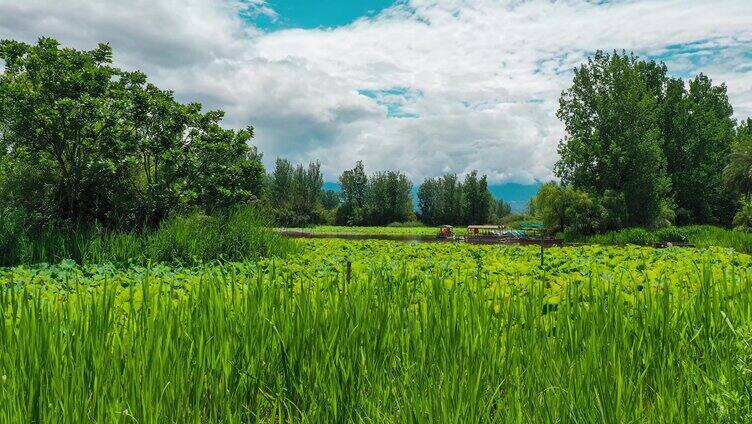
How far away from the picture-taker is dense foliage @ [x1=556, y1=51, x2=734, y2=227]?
109 feet

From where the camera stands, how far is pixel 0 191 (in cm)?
1503

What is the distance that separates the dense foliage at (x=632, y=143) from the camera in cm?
3338

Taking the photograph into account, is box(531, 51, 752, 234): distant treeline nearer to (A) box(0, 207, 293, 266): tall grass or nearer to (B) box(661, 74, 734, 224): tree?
(B) box(661, 74, 734, 224): tree

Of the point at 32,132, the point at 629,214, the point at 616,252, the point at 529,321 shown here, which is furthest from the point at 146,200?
the point at 629,214

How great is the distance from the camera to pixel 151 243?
1028 cm

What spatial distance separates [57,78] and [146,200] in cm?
373

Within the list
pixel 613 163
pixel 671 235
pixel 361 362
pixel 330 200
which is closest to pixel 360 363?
pixel 361 362

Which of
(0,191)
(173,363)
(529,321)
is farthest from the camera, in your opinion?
(0,191)

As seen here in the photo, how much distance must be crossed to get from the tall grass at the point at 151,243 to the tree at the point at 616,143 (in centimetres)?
2856

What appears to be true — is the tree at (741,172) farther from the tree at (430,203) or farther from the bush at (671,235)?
the tree at (430,203)

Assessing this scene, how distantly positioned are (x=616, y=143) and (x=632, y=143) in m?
0.97

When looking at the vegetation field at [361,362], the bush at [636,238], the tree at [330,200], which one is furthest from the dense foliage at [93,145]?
the tree at [330,200]

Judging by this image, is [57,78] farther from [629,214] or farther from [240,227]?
[629,214]

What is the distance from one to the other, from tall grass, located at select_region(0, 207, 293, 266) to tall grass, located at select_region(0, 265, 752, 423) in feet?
24.2
